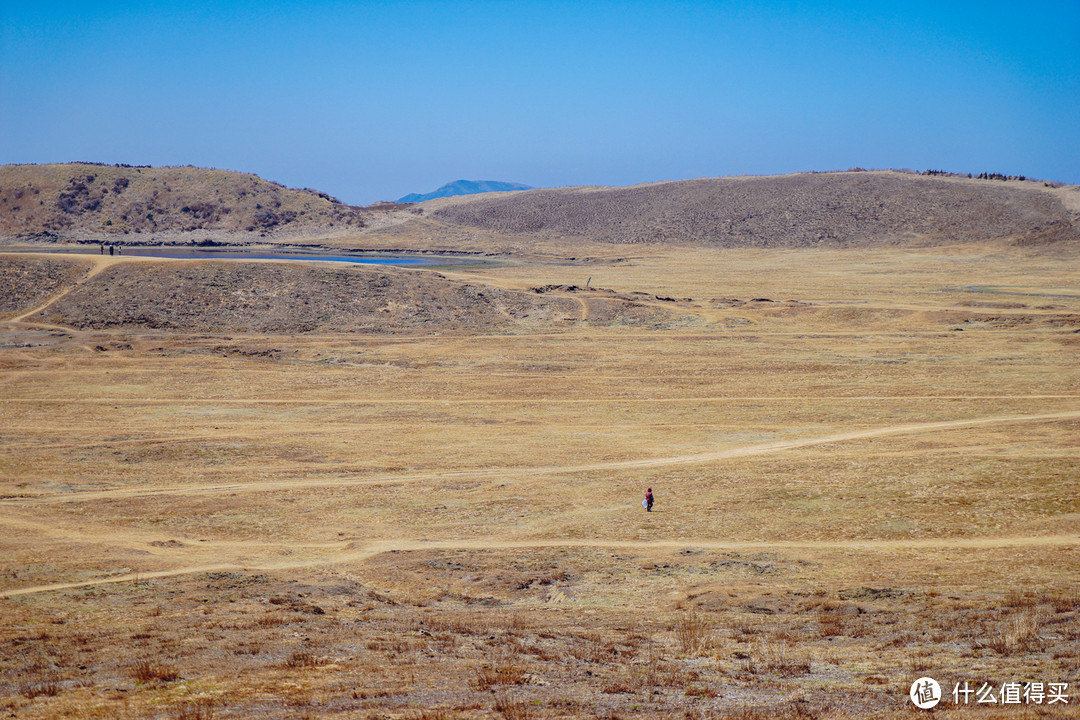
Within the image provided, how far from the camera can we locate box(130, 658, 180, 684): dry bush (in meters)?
11.4

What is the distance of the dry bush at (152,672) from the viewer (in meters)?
11.4

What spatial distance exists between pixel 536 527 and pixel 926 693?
35.3 ft

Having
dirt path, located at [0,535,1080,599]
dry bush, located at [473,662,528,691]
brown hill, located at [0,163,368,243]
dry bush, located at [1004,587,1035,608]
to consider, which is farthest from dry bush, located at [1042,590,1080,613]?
brown hill, located at [0,163,368,243]

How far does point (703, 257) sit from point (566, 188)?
47689 millimetres

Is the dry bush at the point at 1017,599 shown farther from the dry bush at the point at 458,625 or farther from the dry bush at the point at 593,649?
the dry bush at the point at 458,625

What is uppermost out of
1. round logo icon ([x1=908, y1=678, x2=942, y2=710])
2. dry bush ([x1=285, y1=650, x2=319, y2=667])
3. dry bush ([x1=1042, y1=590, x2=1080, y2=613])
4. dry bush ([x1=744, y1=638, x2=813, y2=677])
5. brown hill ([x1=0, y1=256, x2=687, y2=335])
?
brown hill ([x1=0, y1=256, x2=687, y2=335])

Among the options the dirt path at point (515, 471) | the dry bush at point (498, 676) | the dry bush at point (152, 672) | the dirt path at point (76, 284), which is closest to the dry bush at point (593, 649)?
the dry bush at point (498, 676)

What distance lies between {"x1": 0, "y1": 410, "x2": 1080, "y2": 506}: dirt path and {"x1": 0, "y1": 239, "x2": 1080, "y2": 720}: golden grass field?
0.15m

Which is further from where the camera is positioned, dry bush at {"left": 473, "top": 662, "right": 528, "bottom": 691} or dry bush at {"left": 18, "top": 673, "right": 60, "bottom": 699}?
dry bush at {"left": 473, "top": 662, "right": 528, "bottom": 691}

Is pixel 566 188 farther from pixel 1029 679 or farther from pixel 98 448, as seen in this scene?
pixel 1029 679

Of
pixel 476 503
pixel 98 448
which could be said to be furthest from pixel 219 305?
pixel 476 503

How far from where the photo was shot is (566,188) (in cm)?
13388

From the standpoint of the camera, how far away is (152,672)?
1159cm

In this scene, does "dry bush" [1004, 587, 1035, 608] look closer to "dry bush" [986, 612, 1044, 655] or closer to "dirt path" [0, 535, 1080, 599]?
"dry bush" [986, 612, 1044, 655]
